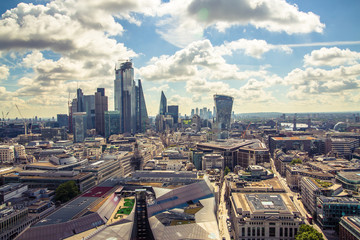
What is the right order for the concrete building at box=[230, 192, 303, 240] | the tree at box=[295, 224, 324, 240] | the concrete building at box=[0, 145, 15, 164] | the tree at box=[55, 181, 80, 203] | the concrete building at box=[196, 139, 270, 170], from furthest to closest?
the concrete building at box=[0, 145, 15, 164], the concrete building at box=[196, 139, 270, 170], the tree at box=[55, 181, 80, 203], the concrete building at box=[230, 192, 303, 240], the tree at box=[295, 224, 324, 240]

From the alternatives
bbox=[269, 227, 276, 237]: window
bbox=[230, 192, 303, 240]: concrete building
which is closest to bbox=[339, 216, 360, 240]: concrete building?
bbox=[230, 192, 303, 240]: concrete building

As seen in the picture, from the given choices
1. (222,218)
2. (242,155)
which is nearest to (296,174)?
(242,155)

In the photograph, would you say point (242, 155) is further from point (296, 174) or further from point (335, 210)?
point (335, 210)

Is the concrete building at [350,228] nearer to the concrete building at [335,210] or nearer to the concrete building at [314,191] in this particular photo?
the concrete building at [335,210]

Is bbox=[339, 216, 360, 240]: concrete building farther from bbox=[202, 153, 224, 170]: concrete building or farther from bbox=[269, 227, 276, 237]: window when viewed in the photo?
bbox=[202, 153, 224, 170]: concrete building

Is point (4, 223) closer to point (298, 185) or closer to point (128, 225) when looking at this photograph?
point (128, 225)

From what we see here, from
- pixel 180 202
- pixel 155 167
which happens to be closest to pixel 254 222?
pixel 180 202
